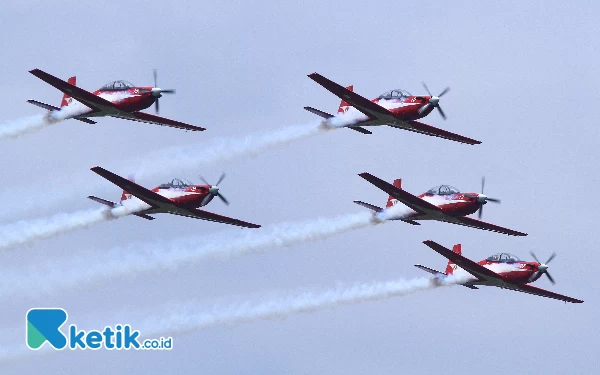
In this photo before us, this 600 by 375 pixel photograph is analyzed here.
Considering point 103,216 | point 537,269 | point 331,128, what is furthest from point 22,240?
point 537,269

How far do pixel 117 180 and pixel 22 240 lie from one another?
27.0 ft

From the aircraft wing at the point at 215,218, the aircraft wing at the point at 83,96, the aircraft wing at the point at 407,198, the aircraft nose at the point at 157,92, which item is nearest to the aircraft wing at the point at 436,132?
the aircraft wing at the point at 407,198

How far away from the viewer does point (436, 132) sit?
123500 mm

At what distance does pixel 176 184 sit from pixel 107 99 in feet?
20.2

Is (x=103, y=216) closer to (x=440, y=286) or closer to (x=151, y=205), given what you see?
(x=151, y=205)

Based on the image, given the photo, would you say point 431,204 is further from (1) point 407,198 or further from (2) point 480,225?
(2) point 480,225

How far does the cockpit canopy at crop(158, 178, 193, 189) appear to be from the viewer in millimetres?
116931

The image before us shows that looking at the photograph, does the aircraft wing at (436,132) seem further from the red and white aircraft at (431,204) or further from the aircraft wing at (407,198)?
the aircraft wing at (407,198)

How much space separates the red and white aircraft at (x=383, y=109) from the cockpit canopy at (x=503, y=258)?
686 centimetres

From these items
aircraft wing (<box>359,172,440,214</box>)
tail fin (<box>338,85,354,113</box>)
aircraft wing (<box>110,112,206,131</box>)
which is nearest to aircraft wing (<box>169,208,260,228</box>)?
aircraft wing (<box>110,112,206,131</box>)

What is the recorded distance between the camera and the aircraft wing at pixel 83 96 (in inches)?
4528

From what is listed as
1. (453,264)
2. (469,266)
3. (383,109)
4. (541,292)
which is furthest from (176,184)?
(541,292)

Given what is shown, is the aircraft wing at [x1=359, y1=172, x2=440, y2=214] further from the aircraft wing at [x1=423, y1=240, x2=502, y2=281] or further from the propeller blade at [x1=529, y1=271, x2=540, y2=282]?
the propeller blade at [x1=529, y1=271, x2=540, y2=282]

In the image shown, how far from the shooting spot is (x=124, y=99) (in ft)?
381
